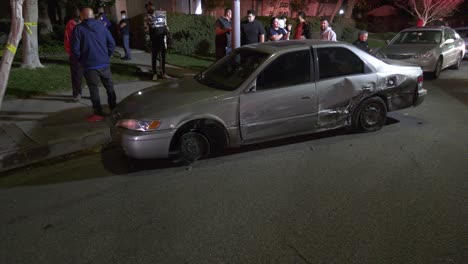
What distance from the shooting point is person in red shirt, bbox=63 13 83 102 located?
698 cm

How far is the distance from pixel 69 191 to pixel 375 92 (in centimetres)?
435

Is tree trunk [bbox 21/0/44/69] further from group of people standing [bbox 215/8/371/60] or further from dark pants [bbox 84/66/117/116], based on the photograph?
group of people standing [bbox 215/8/371/60]

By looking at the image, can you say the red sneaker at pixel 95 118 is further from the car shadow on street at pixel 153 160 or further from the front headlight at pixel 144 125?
the front headlight at pixel 144 125

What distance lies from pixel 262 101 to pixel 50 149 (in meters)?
2.93

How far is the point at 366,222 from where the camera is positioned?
3.43 metres

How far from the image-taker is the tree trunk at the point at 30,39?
9289 millimetres

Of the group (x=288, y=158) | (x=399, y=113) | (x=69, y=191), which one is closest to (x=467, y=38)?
(x=399, y=113)

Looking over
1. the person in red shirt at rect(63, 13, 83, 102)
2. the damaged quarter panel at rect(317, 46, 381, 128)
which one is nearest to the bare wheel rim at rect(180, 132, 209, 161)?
the damaged quarter panel at rect(317, 46, 381, 128)

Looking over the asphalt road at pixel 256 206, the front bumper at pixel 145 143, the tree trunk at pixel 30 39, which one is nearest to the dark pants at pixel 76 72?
the asphalt road at pixel 256 206

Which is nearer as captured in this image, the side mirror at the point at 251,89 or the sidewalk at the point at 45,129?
the side mirror at the point at 251,89

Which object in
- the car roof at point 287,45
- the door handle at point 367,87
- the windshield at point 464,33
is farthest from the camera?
the windshield at point 464,33

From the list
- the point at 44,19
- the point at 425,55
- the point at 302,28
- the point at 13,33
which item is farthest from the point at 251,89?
the point at 44,19

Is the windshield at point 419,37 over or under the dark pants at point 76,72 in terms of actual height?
over

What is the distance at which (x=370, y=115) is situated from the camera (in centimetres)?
586
